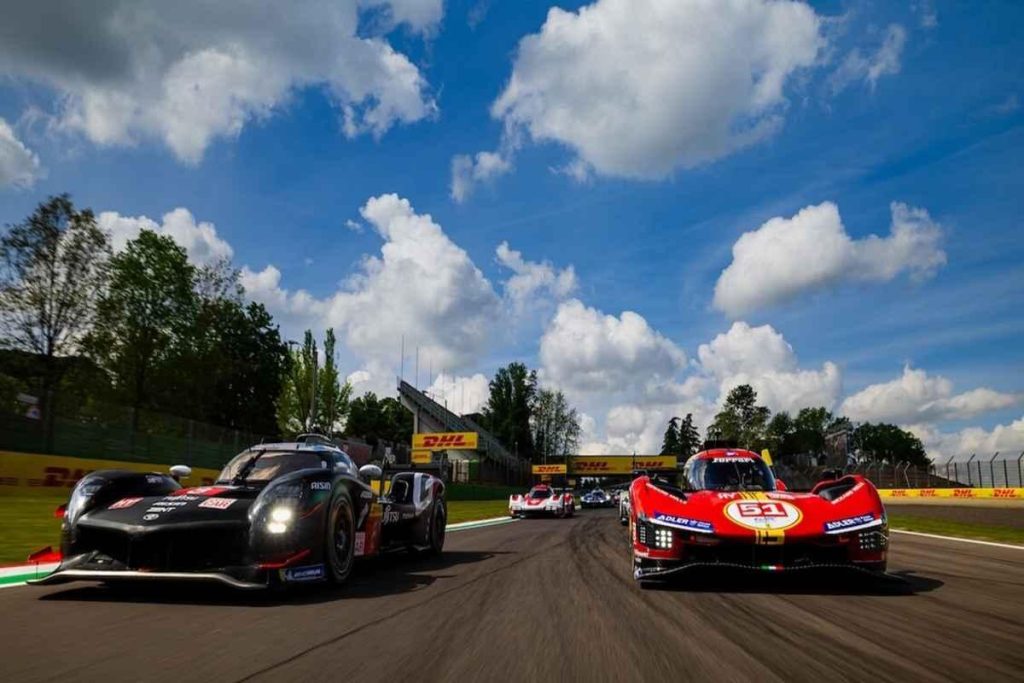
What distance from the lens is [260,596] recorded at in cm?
589

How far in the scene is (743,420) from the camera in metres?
127

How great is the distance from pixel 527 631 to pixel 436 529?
6.02m

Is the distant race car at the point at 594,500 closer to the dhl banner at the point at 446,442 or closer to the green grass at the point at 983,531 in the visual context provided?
the dhl banner at the point at 446,442

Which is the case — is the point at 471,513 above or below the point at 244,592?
below

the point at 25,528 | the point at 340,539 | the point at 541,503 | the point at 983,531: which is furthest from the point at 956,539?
the point at 25,528

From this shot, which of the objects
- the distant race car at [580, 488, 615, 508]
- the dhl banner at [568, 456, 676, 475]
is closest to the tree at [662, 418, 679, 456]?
the dhl banner at [568, 456, 676, 475]

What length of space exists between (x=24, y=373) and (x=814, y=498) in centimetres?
4160

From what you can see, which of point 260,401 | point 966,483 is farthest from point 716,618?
point 260,401

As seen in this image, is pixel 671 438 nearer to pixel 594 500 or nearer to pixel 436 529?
pixel 594 500

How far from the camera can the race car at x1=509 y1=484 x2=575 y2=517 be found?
92.1 ft

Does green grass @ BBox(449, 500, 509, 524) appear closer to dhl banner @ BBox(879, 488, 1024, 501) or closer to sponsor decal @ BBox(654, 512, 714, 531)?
dhl banner @ BBox(879, 488, 1024, 501)

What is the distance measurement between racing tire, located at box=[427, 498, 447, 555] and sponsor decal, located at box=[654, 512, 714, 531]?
15.2ft

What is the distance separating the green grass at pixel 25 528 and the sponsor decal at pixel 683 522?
680 cm

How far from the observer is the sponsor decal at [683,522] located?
607 cm
